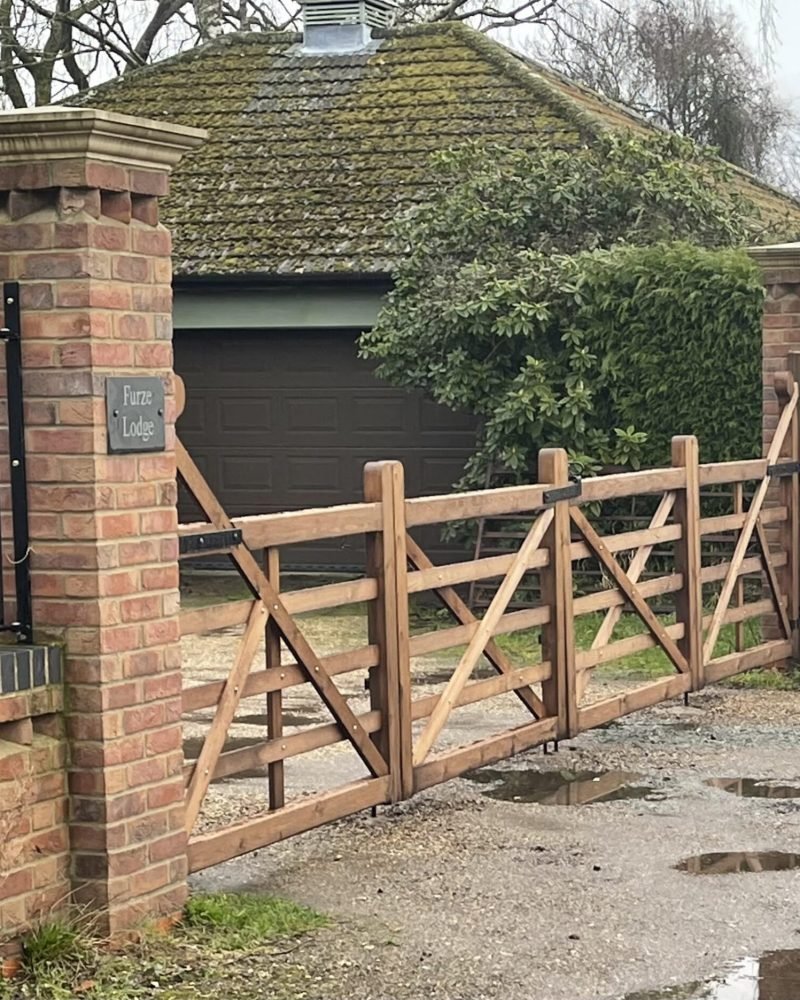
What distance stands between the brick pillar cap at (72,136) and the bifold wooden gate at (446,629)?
1097mm

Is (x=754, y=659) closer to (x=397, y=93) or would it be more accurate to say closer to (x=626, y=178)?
(x=626, y=178)

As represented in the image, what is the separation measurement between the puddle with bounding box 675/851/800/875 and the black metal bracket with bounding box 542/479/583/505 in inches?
84.4

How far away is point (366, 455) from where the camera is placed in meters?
17.2

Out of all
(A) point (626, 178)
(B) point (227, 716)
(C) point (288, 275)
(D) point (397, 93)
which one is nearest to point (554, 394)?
(A) point (626, 178)

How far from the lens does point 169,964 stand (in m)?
5.59

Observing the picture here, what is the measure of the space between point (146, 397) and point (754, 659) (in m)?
6.39

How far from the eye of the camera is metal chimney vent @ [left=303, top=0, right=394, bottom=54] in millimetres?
20109

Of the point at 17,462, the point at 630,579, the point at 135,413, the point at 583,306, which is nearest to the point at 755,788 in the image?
the point at 630,579

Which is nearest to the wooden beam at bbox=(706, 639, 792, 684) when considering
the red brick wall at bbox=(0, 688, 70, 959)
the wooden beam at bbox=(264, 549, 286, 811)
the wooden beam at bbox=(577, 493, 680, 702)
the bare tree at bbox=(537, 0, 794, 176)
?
the wooden beam at bbox=(577, 493, 680, 702)

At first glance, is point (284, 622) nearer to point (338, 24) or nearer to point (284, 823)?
point (284, 823)

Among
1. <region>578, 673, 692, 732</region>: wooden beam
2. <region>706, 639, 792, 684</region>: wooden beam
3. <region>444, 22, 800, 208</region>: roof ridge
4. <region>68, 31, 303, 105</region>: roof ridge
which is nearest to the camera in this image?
<region>578, 673, 692, 732</region>: wooden beam

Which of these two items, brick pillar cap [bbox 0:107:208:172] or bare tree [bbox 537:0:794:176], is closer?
brick pillar cap [bbox 0:107:208:172]

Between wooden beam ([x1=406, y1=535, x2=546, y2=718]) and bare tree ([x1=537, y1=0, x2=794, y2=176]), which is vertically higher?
bare tree ([x1=537, y1=0, x2=794, y2=176])

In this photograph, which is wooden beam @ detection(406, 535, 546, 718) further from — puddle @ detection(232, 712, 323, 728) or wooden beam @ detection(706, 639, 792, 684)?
wooden beam @ detection(706, 639, 792, 684)
